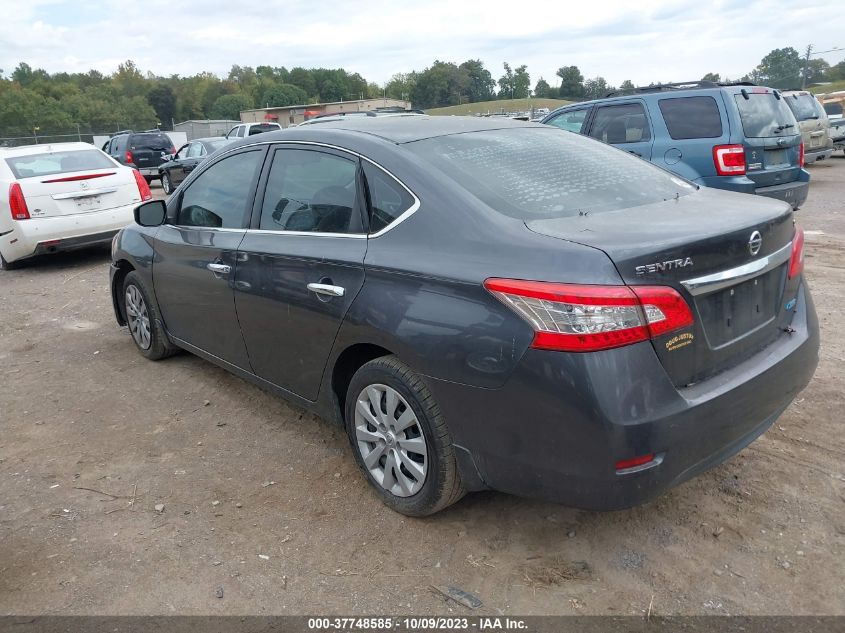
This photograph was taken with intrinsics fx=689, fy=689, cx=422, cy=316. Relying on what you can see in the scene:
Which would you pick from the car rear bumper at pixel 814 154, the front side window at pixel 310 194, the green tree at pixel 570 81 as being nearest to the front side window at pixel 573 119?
the front side window at pixel 310 194

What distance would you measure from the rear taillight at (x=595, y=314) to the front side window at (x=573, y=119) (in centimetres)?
741

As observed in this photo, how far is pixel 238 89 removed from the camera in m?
130

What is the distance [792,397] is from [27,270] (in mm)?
9428

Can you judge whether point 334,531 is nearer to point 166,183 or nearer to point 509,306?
point 509,306

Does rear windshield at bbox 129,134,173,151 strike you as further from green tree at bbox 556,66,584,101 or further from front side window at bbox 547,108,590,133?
green tree at bbox 556,66,584,101

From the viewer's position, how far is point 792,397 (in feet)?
9.64

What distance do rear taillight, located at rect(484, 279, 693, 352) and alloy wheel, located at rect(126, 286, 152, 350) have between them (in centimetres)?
366

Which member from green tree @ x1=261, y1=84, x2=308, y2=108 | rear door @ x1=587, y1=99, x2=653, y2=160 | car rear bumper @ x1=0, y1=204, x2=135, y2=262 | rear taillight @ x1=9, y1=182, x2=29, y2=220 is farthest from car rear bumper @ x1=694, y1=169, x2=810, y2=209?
green tree @ x1=261, y1=84, x2=308, y2=108

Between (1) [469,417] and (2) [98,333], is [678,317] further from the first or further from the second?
(2) [98,333]

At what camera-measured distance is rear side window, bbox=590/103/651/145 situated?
834 cm

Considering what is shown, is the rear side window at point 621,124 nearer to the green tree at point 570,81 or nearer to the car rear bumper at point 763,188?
the car rear bumper at point 763,188

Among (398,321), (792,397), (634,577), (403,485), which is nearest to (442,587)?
(403,485)

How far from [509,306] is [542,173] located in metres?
0.96

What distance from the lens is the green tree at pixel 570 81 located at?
3243 inches
